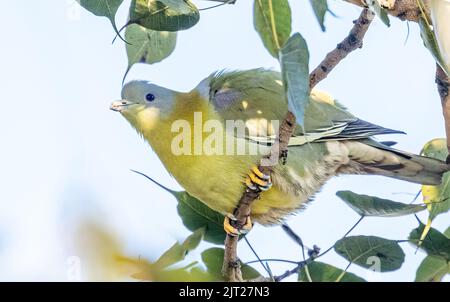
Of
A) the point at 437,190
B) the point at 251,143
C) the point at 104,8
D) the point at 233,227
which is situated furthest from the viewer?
the point at 251,143

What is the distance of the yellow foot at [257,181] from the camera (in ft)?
9.37

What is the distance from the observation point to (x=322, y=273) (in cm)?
243

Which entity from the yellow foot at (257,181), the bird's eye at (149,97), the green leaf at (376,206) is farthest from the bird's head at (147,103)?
the green leaf at (376,206)

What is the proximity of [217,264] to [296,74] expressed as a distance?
1304 millimetres

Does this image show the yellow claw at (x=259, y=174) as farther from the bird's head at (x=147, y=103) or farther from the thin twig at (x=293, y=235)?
the bird's head at (x=147, y=103)

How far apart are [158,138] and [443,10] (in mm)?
1928

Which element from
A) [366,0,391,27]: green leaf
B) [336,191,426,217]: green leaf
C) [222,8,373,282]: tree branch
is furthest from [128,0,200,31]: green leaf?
[336,191,426,217]: green leaf

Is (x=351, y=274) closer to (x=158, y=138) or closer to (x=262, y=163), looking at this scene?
(x=262, y=163)

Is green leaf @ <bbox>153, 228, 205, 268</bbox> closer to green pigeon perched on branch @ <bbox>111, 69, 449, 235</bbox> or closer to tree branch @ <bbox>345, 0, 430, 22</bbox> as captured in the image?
green pigeon perched on branch @ <bbox>111, 69, 449, 235</bbox>

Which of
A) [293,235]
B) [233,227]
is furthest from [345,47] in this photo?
[293,235]

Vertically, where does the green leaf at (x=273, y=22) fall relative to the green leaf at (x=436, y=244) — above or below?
above

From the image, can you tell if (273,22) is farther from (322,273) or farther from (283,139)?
(322,273)
